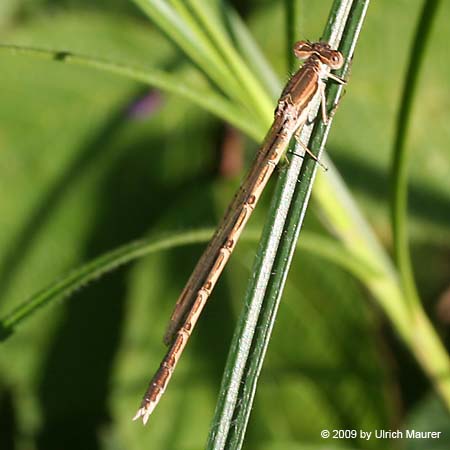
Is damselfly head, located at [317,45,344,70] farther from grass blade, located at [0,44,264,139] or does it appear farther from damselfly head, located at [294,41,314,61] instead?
grass blade, located at [0,44,264,139]

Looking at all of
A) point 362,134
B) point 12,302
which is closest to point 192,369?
point 12,302

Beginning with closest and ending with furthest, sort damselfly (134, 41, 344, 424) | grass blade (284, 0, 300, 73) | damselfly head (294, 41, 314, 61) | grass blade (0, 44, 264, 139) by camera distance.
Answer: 1. grass blade (0, 44, 264, 139)
2. grass blade (284, 0, 300, 73)
3. damselfly (134, 41, 344, 424)
4. damselfly head (294, 41, 314, 61)

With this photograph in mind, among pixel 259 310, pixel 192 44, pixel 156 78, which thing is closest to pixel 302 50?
pixel 192 44

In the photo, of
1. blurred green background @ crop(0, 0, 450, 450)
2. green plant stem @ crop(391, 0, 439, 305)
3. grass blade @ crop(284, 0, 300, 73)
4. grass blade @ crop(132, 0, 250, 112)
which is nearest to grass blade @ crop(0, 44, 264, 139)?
grass blade @ crop(132, 0, 250, 112)

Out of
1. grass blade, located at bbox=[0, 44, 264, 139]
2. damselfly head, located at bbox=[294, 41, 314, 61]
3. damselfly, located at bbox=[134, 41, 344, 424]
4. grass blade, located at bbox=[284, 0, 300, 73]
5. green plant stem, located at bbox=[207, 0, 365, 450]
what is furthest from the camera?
damselfly head, located at bbox=[294, 41, 314, 61]

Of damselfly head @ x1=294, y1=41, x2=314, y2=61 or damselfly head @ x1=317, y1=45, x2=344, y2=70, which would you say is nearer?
damselfly head @ x1=317, y1=45, x2=344, y2=70

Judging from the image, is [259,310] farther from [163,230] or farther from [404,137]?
[163,230]
